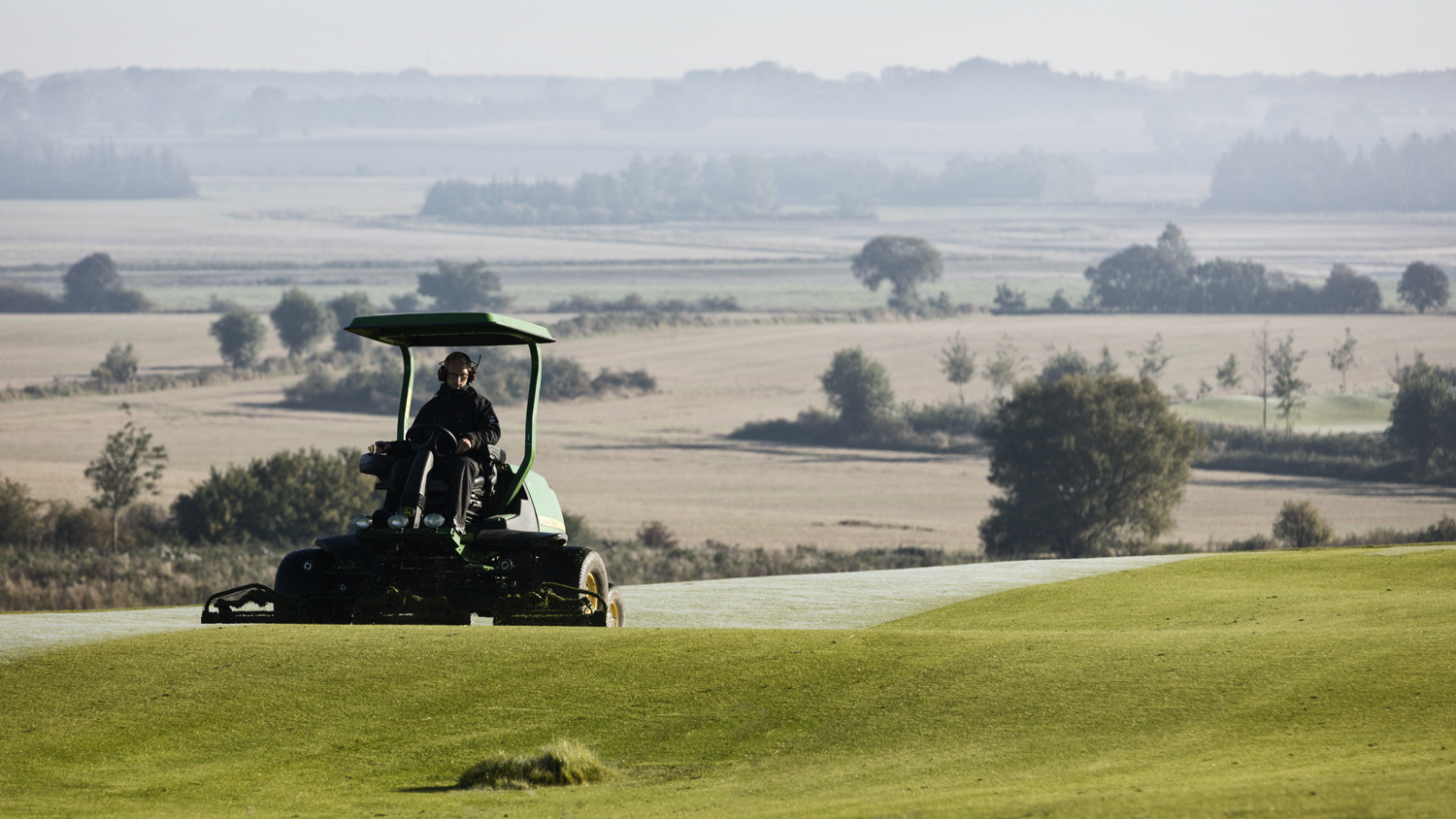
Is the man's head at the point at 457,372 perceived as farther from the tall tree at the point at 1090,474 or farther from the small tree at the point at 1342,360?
the small tree at the point at 1342,360

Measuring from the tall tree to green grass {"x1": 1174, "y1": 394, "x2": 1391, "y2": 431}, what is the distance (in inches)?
1060

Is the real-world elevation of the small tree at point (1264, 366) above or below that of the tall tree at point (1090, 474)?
above

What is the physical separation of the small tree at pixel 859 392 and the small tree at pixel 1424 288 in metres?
77.2

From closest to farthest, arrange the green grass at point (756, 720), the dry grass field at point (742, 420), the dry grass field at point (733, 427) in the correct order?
the green grass at point (756, 720) < the dry grass field at point (733, 427) < the dry grass field at point (742, 420)

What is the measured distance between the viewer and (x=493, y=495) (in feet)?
46.2

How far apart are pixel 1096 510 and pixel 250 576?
96.9 feet

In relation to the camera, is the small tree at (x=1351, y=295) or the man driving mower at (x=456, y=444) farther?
the small tree at (x=1351, y=295)

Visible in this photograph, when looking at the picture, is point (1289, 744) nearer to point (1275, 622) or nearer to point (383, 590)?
point (1275, 622)

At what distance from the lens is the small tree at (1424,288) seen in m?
133

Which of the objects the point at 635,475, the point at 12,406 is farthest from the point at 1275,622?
the point at 12,406

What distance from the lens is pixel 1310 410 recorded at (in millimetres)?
82688

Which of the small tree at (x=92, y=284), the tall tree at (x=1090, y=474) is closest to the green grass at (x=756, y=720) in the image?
the tall tree at (x=1090, y=474)

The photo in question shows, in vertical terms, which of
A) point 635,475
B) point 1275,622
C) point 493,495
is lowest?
point 635,475

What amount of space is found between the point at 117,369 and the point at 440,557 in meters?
86.7
